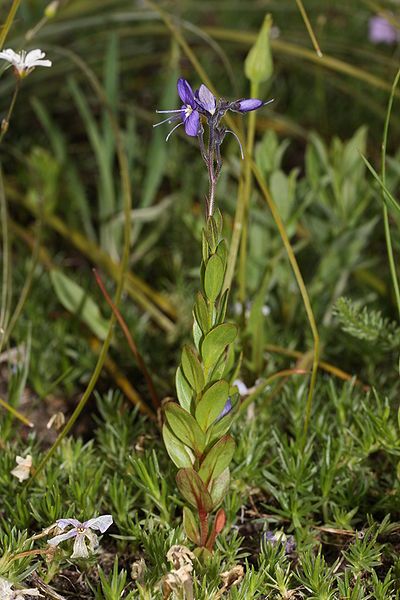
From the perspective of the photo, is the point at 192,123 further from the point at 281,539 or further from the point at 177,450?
the point at 281,539

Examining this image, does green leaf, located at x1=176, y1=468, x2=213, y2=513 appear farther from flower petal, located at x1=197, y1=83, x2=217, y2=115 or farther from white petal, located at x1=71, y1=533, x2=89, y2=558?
flower petal, located at x1=197, y1=83, x2=217, y2=115

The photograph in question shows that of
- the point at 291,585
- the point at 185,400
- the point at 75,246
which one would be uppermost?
the point at 185,400

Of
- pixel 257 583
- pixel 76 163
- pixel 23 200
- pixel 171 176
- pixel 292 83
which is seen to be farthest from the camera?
pixel 292 83

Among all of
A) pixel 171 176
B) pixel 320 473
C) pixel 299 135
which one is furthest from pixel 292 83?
pixel 320 473

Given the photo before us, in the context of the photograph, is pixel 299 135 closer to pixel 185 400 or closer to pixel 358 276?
pixel 358 276

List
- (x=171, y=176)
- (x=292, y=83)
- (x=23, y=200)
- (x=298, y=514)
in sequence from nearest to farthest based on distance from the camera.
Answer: (x=298, y=514) < (x=23, y=200) < (x=171, y=176) < (x=292, y=83)

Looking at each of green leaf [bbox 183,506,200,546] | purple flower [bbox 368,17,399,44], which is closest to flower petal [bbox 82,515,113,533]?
green leaf [bbox 183,506,200,546]
